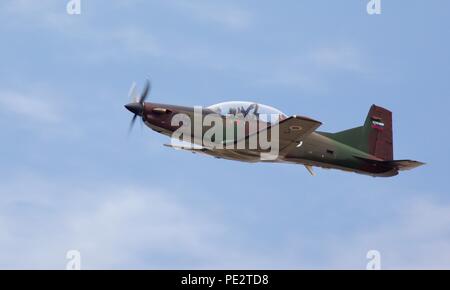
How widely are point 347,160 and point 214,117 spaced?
5.54 m

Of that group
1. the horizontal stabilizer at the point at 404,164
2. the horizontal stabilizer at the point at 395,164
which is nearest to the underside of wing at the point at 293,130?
the horizontal stabilizer at the point at 395,164

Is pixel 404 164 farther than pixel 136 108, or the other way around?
pixel 404 164

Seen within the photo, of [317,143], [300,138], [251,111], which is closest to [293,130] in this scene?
[300,138]

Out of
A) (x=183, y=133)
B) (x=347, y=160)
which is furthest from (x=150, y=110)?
(x=347, y=160)

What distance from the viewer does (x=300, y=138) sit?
103 ft

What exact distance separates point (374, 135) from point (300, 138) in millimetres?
5386

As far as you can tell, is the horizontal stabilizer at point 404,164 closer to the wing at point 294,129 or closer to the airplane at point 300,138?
the airplane at point 300,138

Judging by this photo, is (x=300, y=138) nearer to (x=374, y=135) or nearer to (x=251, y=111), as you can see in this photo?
(x=251, y=111)

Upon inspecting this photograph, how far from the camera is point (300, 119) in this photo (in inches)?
1182

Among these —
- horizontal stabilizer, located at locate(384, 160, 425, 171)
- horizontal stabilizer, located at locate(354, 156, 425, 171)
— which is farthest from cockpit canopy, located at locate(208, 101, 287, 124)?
horizontal stabilizer, located at locate(384, 160, 425, 171)

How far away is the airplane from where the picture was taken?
31609 mm

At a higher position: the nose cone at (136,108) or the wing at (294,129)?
the nose cone at (136,108)

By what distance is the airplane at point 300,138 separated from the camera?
31609 mm

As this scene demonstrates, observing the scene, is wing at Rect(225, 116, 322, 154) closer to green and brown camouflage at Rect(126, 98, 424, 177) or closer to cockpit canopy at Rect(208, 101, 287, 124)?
green and brown camouflage at Rect(126, 98, 424, 177)
